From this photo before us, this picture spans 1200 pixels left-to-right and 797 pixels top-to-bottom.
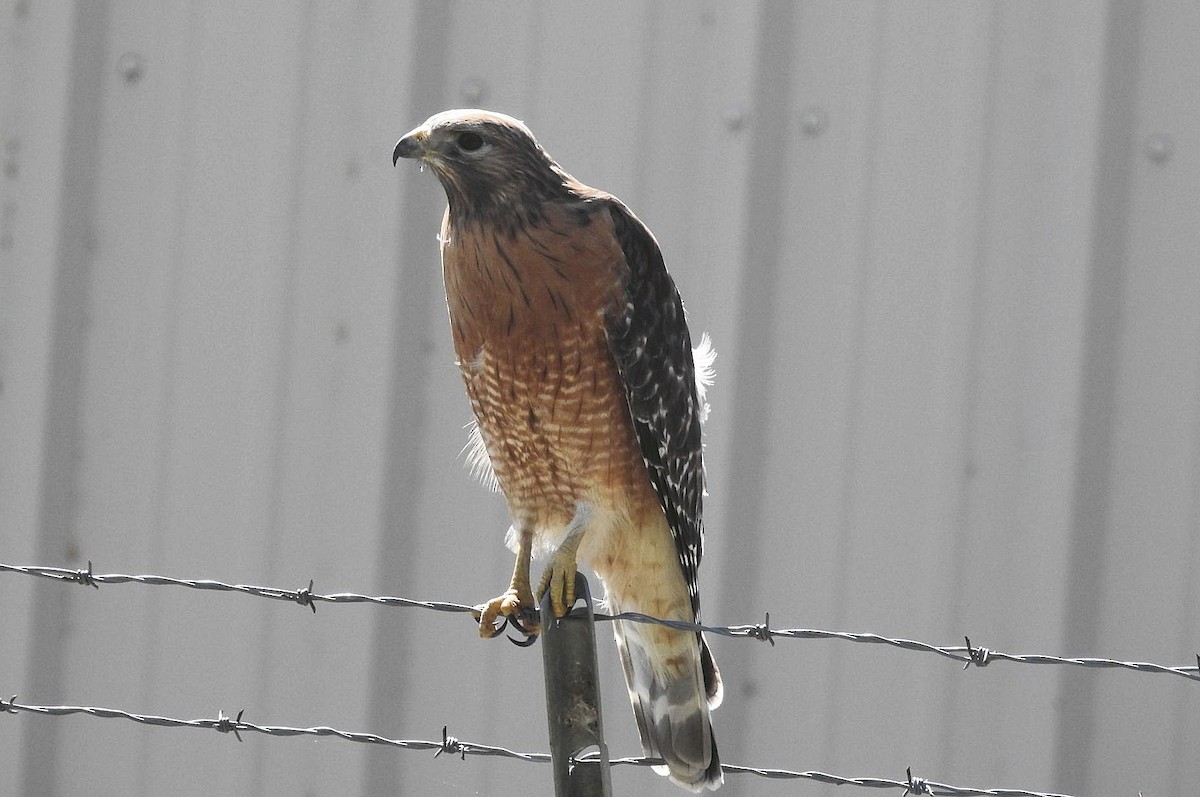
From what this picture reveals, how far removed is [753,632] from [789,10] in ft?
6.57

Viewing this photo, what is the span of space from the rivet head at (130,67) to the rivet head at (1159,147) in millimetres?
2941

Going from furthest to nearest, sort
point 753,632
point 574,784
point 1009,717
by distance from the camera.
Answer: point 1009,717, point 753,632, point 574,784

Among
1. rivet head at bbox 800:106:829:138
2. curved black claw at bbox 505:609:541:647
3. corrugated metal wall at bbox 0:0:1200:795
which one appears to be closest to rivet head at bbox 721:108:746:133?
corrugated metal wall at bbox 0:0:1200:795

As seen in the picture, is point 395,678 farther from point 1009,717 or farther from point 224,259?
point 1009,717

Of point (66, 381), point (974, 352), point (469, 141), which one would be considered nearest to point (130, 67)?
point (66, 381)

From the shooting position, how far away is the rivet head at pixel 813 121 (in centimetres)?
329

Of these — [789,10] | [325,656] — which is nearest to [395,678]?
[325,656]

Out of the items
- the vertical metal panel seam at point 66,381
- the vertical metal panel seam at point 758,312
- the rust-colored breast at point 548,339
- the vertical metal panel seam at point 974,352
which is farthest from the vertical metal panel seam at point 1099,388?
the vertical metal panel seam at point 66,381

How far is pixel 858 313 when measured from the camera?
10.8 feet

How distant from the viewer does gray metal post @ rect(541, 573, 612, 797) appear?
73.2 inches

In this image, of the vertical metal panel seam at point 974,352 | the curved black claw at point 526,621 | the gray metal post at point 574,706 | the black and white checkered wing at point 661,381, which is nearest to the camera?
the gray metal post at point 574,706

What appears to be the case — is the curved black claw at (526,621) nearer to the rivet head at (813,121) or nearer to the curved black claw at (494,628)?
the curved black claw at (494,628)

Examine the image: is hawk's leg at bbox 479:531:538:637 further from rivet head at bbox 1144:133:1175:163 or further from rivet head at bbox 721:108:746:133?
rivet head at bbox 1144:133:1175:163

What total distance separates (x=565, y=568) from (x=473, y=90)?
4.96 feet
